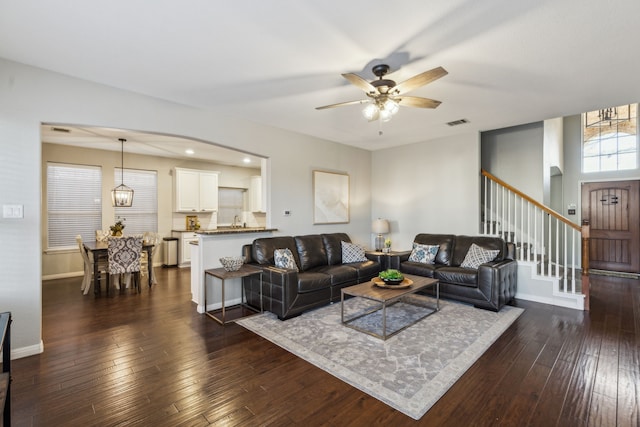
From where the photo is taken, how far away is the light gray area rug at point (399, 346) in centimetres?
228

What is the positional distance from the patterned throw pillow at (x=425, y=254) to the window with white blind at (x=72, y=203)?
6.58 metres

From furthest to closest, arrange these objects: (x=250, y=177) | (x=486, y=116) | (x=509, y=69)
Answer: (x=250, y=177) < (x=486, y=116) < (x=509, y=69)

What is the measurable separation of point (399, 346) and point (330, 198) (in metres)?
3.30

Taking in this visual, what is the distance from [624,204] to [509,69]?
5676 mm

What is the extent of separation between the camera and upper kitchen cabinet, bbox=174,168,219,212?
7387 millimetres

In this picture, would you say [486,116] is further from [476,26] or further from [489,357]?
[489,357]

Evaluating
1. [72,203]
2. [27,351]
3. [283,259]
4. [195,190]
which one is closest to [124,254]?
[27,351]

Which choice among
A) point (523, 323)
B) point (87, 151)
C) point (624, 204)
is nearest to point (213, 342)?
point (523, 323)

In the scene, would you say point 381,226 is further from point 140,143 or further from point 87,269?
point 87,269

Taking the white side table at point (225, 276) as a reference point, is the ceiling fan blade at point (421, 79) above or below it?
above

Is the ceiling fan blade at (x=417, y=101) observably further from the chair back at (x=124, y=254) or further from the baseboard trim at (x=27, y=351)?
the chair back at (x=124, y=254)

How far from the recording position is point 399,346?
9.64 feet

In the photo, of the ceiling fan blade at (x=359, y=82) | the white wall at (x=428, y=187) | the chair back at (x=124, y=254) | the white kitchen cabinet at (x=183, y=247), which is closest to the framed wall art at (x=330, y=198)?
the white wall at (x=428, y=187)

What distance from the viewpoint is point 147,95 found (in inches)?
139
